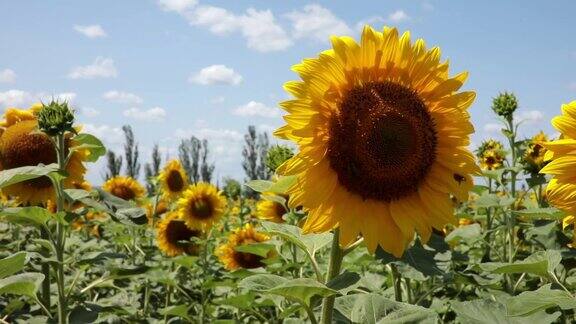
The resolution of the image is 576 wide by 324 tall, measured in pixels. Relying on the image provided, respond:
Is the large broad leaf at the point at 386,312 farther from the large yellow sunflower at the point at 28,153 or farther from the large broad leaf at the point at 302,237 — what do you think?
the large yellow sunflower at the point at 28,153

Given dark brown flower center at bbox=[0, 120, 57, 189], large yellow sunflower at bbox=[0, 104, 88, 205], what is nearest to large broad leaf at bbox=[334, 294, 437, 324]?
large yellow sunflower at bbox=[0, 104, 88, 205]

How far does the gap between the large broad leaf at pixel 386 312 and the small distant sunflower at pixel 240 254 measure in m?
2.93

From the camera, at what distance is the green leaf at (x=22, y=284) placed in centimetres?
224

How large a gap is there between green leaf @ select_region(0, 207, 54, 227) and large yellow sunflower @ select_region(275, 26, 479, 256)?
1125 millimetres

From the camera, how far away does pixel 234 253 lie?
4594 millimetres

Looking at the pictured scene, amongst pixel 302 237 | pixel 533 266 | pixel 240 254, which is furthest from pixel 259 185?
pixel 240 254

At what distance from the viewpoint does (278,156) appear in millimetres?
2469

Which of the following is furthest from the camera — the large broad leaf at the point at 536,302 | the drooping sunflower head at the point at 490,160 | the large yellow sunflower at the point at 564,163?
the drooping sunflower head at the point at 490,160

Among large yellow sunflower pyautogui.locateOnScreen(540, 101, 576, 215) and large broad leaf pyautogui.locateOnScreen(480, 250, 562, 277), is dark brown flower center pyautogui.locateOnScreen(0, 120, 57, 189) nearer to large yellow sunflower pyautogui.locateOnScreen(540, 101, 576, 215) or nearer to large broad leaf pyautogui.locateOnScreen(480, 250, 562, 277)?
large broad leaf pyautogui.locateOnScreen(480, 250, 562, 277)

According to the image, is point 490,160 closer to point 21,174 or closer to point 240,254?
point 240,254

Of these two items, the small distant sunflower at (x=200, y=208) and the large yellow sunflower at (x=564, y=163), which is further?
the small distant sunflower at (x=200, y=208)

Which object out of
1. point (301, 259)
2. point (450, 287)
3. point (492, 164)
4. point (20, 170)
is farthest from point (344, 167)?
point (492, 164)

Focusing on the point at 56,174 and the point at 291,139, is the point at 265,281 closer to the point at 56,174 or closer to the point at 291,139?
the point at 291,139

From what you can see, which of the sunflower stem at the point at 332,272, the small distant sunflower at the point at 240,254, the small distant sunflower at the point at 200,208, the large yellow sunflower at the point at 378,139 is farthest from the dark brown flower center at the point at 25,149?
the small distant sunflower at the point at 200,208
